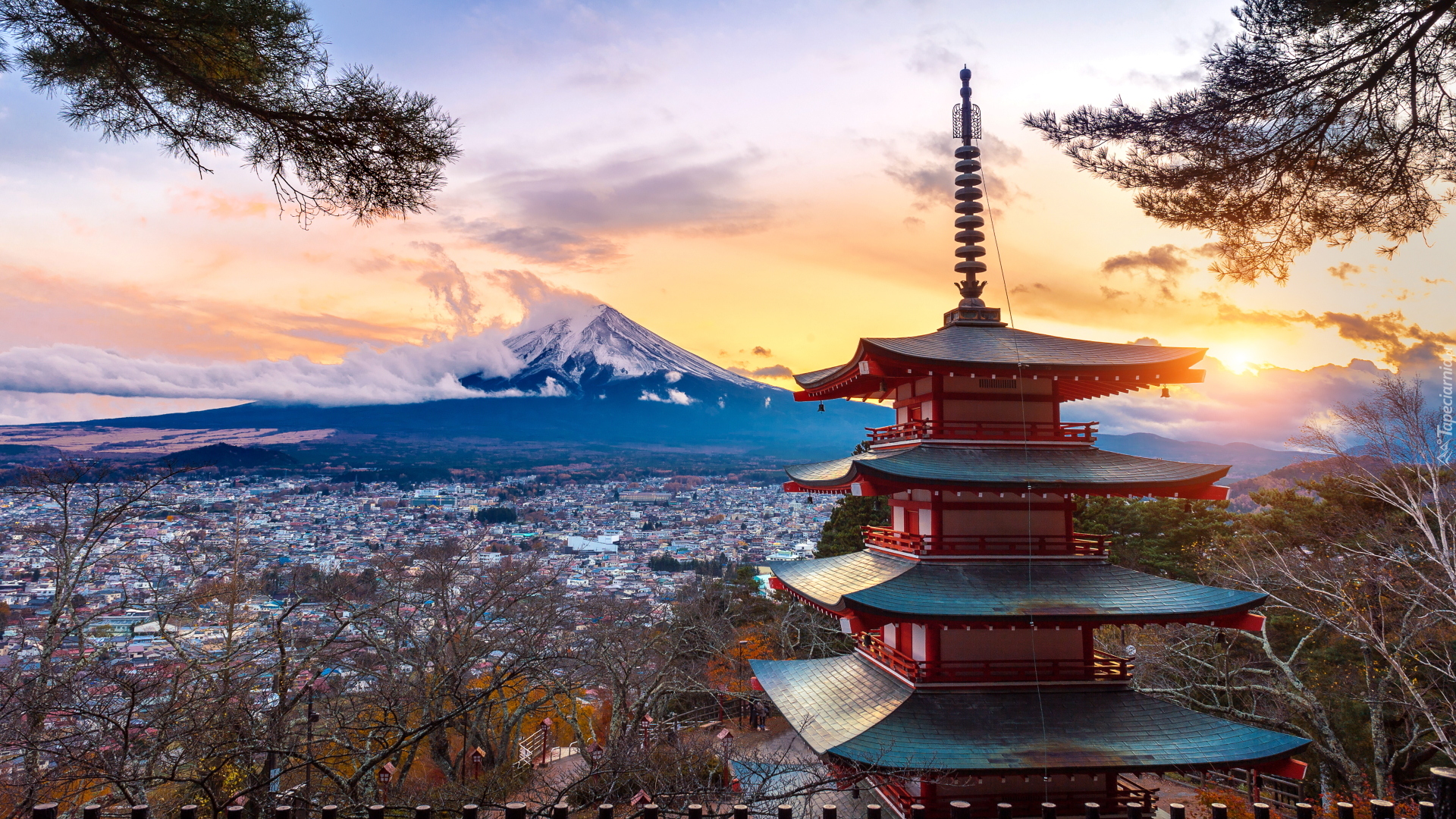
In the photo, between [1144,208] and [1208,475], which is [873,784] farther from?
[1144,208]

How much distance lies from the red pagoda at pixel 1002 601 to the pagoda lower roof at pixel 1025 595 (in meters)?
0.03

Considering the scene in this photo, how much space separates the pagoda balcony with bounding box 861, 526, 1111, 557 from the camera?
36.0ft

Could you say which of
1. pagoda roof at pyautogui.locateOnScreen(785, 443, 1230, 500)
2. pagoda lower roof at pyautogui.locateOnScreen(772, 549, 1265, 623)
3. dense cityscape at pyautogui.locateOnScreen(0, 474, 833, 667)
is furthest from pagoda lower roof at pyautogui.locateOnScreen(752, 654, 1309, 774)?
dense cityscape at pyautogui.locateOnScreen(0, 474, 833, 667)

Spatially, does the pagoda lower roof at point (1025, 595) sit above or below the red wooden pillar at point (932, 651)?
above

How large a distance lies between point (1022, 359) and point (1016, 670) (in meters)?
4.15

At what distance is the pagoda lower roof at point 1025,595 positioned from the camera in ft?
32.3

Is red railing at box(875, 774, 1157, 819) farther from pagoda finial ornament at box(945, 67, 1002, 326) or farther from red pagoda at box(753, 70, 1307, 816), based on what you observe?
pagoda finial ornament at box(945, 67, 1002, 326)

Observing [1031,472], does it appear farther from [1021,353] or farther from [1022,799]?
[1022,799]

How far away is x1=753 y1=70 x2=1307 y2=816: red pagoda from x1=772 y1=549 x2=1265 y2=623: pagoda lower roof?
3 cm

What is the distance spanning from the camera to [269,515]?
67938 mm

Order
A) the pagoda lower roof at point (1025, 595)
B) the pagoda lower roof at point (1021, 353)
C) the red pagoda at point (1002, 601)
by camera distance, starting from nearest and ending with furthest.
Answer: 1. the red pagoda at point (1002, 601)
2. the pagoda lower roof at point (1025, 595)
3. the pagoda lower roof at point (1021, 353)

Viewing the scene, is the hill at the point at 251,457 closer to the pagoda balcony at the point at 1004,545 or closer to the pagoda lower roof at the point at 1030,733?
the pagoda balcony at the point at 1004,545

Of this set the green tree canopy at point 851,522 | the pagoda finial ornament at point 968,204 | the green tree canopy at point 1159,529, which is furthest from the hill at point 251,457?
the pagoda finial ornament at point 968,204

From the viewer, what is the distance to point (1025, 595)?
33.8 feet
